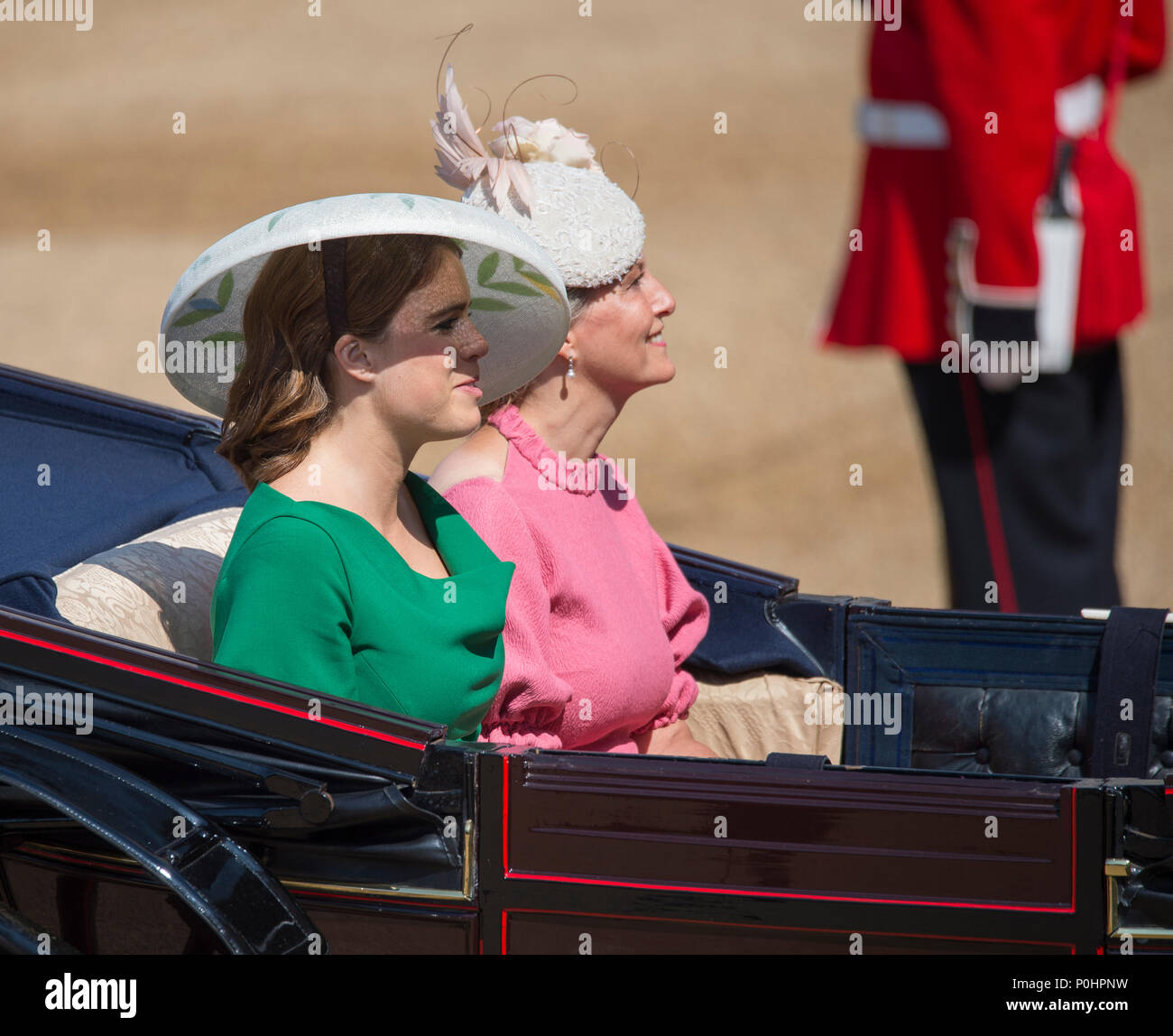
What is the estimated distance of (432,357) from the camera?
1.97 meters

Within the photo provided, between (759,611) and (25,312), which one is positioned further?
(25,312)

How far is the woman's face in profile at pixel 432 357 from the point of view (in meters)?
1.96

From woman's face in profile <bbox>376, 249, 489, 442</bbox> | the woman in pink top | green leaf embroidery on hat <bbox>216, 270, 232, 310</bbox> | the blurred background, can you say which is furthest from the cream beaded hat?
the blurred background

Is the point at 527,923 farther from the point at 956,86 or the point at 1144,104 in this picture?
the point at 1144,104

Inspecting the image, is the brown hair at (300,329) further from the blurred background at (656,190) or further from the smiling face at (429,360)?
the blurred background at (656,190)

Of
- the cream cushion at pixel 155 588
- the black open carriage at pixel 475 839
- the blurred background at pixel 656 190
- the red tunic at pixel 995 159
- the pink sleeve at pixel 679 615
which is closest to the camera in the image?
the black open carriage at pixel 475 839

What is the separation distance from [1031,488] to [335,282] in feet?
9.25

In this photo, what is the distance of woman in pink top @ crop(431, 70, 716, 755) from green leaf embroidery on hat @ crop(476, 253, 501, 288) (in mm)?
223

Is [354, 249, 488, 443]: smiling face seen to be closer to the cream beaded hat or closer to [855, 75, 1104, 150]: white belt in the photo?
the cream beaded hat

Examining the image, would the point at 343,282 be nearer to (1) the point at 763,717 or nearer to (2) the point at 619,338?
(2) the point at 619,338

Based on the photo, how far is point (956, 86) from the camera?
14.0 ft

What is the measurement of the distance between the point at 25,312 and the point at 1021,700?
6737 millimetres

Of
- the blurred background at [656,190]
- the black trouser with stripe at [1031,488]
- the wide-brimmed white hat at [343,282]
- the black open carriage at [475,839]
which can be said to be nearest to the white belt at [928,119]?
the black trouser with stripe at [1031,488]
